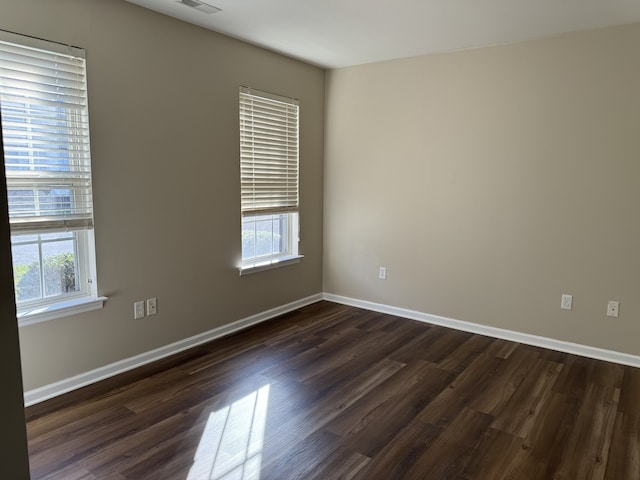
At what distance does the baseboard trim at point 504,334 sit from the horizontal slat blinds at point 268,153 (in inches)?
51.0

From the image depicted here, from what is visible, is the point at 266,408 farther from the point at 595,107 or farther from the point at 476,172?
the point at 595,107

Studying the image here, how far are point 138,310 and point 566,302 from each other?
3311mm

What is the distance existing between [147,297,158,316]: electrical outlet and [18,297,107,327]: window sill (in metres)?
0.36

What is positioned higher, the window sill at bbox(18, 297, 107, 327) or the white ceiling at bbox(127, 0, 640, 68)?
the white ceiling at bbox(127, 0, 640, 68)

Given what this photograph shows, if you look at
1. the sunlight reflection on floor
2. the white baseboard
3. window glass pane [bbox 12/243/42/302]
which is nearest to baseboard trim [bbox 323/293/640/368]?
the white baseboard

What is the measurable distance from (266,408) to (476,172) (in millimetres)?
2623

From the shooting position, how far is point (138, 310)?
3.12m

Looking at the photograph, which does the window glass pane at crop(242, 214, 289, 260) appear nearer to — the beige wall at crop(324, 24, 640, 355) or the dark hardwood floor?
the beige wall at crop(324, 24, 640, 355)

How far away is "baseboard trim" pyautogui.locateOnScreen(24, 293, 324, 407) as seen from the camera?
2.65 m

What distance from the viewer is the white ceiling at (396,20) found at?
284 centimetres

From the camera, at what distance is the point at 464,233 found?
3953mm

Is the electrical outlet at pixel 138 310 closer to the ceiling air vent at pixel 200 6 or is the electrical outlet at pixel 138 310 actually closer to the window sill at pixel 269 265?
the window sill at pixel 269 265

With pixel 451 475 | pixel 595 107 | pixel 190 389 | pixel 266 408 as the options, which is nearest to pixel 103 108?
pixel 190 389

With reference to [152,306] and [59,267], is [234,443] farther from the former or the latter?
[59,267]
